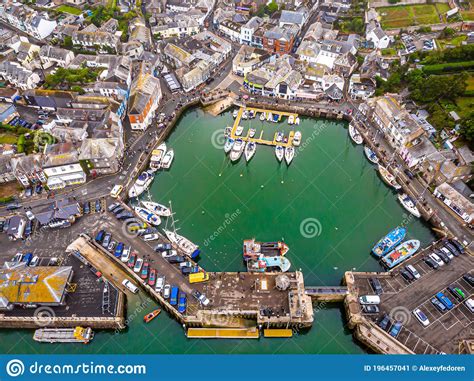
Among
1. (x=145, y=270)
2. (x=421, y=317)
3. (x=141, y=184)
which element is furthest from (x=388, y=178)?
(x=145, y=270)

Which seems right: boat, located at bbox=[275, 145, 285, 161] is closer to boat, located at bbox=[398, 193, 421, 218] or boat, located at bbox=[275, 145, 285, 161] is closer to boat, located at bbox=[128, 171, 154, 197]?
boat, located at bbox=[398, 193, 421, 218]

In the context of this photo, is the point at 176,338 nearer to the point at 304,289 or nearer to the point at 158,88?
the point at 304,289

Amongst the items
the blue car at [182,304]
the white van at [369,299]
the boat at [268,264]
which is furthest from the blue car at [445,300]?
the blue car at [182,304]

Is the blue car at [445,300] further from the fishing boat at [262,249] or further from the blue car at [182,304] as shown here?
the blue car at [182,304]

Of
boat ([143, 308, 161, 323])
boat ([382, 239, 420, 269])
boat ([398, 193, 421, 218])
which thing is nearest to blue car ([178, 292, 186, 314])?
boat ([143, 308, 161, 323])

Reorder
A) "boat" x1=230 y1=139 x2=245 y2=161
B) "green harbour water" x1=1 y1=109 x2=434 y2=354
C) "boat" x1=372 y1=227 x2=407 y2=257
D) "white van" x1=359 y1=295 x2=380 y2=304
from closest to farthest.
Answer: "green harbour water" x1=1 y1=109 x2=434 y2=354, "white van" x1=359 y1=295 x2=380 y2=304, "boat" x1=372 y1=227 x2=407 y2=257, "boat" x1=230 y1=139 x2=245 y2=161

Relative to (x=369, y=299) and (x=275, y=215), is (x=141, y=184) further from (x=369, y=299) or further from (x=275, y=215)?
(x=369, y=299)
